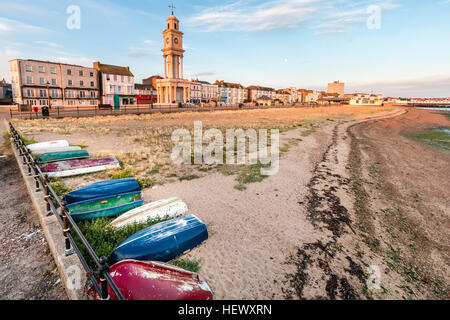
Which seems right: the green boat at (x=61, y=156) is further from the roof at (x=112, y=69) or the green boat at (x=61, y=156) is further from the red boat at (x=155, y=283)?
the roof at (x=112, y=69)

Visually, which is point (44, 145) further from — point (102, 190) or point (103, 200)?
point (103, 200)

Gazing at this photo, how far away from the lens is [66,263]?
4266 millimetres

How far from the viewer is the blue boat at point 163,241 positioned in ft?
15.0

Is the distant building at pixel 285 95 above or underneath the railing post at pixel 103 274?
above

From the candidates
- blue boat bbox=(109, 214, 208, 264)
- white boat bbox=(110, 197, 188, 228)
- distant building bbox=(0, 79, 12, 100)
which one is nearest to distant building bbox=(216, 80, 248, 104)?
distant building bbox=(0, 79, 12, 100)

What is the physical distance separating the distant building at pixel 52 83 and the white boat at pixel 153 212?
5342 cm

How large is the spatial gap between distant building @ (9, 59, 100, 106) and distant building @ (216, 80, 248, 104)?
6391 cm

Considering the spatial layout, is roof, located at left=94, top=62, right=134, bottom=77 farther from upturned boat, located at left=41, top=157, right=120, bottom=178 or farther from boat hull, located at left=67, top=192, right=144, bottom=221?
boat hull, located at left=67, top=192, right=144, bottom=221

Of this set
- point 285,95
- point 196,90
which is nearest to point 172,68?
point 196,90

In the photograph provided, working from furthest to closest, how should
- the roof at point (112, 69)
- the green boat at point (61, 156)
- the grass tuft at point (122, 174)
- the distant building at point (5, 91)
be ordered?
the distant building at point (5, 91) → the roof at point (112, 69) → the green boat at point (61, 156) → the grass tuft at point (122, 174)

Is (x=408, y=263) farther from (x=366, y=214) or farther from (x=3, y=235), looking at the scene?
(x=3, y=235)

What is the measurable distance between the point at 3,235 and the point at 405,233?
36.5ft

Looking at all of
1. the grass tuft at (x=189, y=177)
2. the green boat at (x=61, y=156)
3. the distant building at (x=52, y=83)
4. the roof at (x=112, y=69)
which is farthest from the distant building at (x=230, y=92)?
the grass tuft at (x=189, y=177)
